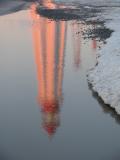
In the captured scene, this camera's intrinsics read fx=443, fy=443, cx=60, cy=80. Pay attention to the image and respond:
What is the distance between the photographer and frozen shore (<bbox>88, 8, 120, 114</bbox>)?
58.0 ft

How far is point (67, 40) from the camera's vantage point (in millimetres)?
34938

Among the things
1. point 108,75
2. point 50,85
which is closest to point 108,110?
point 108,75

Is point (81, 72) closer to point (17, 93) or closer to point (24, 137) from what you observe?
point (17, 93)

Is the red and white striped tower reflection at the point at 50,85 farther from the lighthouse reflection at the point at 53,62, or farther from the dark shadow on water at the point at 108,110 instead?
the dark shadow on water at the point at 108,110

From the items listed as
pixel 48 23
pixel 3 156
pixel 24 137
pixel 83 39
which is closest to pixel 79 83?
pixel 24 137

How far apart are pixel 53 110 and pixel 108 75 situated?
168 inches

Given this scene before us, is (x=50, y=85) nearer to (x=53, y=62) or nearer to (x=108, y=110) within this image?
(x=108, y=110)

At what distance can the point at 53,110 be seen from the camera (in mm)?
17297

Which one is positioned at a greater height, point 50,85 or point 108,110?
point 108,110

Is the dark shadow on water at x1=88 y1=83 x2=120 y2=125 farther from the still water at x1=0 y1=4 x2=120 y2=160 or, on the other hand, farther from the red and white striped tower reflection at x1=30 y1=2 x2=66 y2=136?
the red and white striped tower reflection at x1=30 y1=2 x2=66 y2=136

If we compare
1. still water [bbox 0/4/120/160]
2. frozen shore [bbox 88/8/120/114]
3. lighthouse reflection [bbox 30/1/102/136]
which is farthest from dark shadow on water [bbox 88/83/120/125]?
lighthouse reflection [bbox 30/1/102/136]

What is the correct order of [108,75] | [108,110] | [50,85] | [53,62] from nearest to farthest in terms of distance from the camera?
[108,110] → [108,75] → [50,85] → [53,62]

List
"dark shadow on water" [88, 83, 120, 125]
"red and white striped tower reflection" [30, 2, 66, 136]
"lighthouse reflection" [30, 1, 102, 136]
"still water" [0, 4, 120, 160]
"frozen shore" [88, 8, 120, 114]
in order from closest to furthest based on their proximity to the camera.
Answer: "still water" [0, 4, 120, 160] < "red and white striped tower reflection" [30, 2, 66, 136] < "dark shadow on water" [88, 83, 120, 125] < "lighthouse reflection" [30, 1, 102, 136] < "frozen shore" [88, 8, 120, 114]

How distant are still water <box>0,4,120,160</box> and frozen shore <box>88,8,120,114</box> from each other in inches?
14.2
